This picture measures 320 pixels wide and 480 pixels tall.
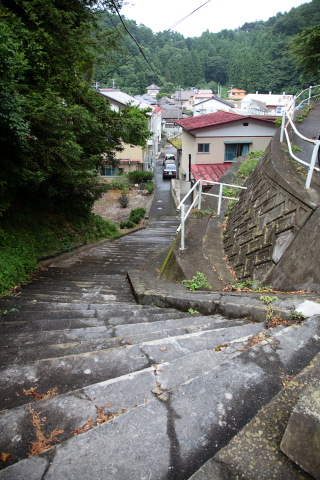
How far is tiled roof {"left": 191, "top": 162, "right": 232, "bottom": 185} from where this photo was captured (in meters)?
17.0

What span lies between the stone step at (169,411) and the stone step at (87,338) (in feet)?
2.47

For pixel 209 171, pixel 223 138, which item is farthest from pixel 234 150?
pixel 209 171

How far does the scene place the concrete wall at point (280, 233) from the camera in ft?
12.2

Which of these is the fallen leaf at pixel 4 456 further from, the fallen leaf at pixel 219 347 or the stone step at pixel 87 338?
the fallen leaf at pixel 219 347

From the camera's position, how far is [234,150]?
754 inches

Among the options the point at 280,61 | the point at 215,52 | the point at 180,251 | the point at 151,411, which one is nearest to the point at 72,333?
the point at 151,411

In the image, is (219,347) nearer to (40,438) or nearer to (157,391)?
(157,391)

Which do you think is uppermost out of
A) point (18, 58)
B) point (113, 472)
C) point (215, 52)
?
point (215, 52)

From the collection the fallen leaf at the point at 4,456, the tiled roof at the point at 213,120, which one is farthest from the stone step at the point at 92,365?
the tiled roof at the point at 213,120

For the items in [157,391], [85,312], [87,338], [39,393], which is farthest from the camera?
[85,312]

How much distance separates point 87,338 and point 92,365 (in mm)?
721

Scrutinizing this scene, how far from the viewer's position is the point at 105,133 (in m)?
8.68

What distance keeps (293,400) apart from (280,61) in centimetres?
8558

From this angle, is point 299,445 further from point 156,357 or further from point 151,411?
point 156,357
